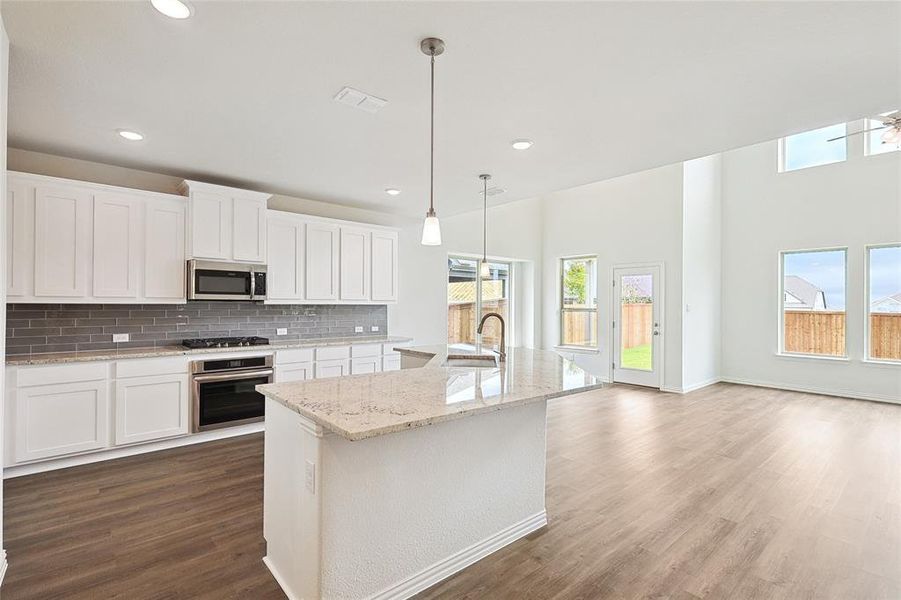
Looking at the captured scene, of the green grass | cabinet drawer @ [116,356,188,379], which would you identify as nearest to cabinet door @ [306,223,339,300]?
cabinet drawer @ [116,356,188,379]

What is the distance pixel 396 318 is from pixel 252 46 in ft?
14.1

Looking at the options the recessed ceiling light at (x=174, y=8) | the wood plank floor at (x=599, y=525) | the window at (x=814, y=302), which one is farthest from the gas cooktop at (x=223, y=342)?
the window at (x=814, y=302)

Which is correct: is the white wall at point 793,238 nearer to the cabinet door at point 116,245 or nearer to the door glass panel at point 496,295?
the door glass panel at point 496,295

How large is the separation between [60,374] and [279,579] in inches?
105

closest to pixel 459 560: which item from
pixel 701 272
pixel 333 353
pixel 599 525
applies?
pixel 599 525

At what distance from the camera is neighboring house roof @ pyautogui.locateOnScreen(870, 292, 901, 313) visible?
600 cm

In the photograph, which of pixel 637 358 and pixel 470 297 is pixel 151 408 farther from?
pixel 637 358

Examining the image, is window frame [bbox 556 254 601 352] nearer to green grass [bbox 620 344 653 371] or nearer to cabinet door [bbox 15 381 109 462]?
green grass [bbox 620 344 653 371]

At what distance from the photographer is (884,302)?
6.10m

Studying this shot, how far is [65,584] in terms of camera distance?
82.3 inches

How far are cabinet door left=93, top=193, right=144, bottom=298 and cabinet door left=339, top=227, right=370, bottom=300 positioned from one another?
2.02 metres

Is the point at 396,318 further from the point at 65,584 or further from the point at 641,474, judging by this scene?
the point at 65,584

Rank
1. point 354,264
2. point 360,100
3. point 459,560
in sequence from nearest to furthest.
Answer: point 459,560 → point 360,100 → point 354,264

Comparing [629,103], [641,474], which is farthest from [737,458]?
[629,103]
